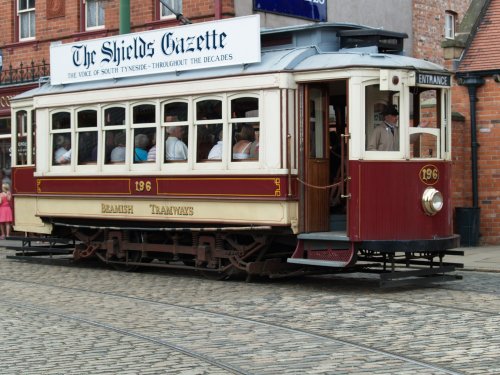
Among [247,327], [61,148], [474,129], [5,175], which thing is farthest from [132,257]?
[5,175]

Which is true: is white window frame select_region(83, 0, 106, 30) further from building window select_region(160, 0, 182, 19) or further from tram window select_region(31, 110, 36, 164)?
tram window select_region(31, 110, 36, 164)

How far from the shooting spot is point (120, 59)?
16312mm

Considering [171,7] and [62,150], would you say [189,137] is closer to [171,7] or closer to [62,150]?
[62,150]

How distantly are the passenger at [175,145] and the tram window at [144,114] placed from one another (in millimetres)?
415

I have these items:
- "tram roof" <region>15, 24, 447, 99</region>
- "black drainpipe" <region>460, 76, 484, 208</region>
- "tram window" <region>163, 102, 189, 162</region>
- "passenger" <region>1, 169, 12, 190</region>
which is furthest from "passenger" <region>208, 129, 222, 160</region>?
"passenger" <region>1, 169, 12, 190</region>

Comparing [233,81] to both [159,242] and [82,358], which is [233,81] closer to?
[159,242]

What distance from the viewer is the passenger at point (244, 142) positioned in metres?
14.2

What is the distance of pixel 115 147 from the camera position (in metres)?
16.2

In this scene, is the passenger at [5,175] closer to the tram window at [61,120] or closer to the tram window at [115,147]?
the tram window at [61,120]

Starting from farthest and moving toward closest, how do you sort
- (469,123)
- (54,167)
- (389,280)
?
(469,123) → (54,167) → (389,280)

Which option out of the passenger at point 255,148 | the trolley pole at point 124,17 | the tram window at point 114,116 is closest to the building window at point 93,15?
the trolley pole at point 124,17

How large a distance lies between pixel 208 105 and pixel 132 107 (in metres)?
1.61

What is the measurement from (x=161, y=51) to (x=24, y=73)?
477 inches

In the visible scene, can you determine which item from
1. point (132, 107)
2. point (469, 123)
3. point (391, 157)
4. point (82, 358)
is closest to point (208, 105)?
point (132, 107)
